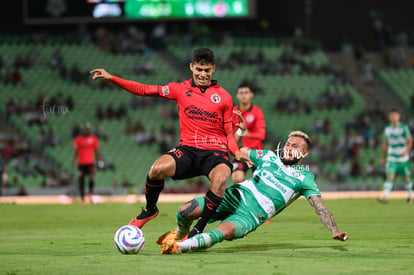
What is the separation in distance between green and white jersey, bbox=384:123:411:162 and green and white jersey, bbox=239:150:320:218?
457 inches

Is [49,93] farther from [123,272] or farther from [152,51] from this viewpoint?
[123,272]

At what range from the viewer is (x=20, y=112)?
2978 cm

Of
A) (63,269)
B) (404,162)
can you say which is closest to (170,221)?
(63,269)

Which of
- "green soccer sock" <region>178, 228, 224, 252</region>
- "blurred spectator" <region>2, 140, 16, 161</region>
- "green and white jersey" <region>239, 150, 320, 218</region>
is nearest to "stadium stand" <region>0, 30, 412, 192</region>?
"blurred spectator" <region>2, 140, 16, 161</region>

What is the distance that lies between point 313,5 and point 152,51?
10211 millimetres

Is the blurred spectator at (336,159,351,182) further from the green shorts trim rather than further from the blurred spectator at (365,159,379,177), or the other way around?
the green shorts trim

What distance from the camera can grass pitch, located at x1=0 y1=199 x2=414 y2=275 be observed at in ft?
21.4

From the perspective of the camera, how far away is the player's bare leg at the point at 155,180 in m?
8.23

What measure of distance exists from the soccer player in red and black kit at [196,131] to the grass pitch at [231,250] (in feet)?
2.75

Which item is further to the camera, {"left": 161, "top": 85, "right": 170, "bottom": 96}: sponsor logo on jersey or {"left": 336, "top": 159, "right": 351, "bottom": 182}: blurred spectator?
{"left": 336, "top": 159, "right": 351, "bottom": 182}: blurred spectator

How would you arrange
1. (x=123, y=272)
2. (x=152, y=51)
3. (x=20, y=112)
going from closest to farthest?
(x=123, y=272) < (x=20, y=112) < (x=152, y=51)

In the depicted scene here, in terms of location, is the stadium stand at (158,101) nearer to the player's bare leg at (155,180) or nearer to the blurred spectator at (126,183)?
the blurred spectator at (126,183)

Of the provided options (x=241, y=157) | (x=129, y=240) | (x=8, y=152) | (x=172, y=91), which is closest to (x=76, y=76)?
(x=8, y=152)

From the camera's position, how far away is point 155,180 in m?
8.38
